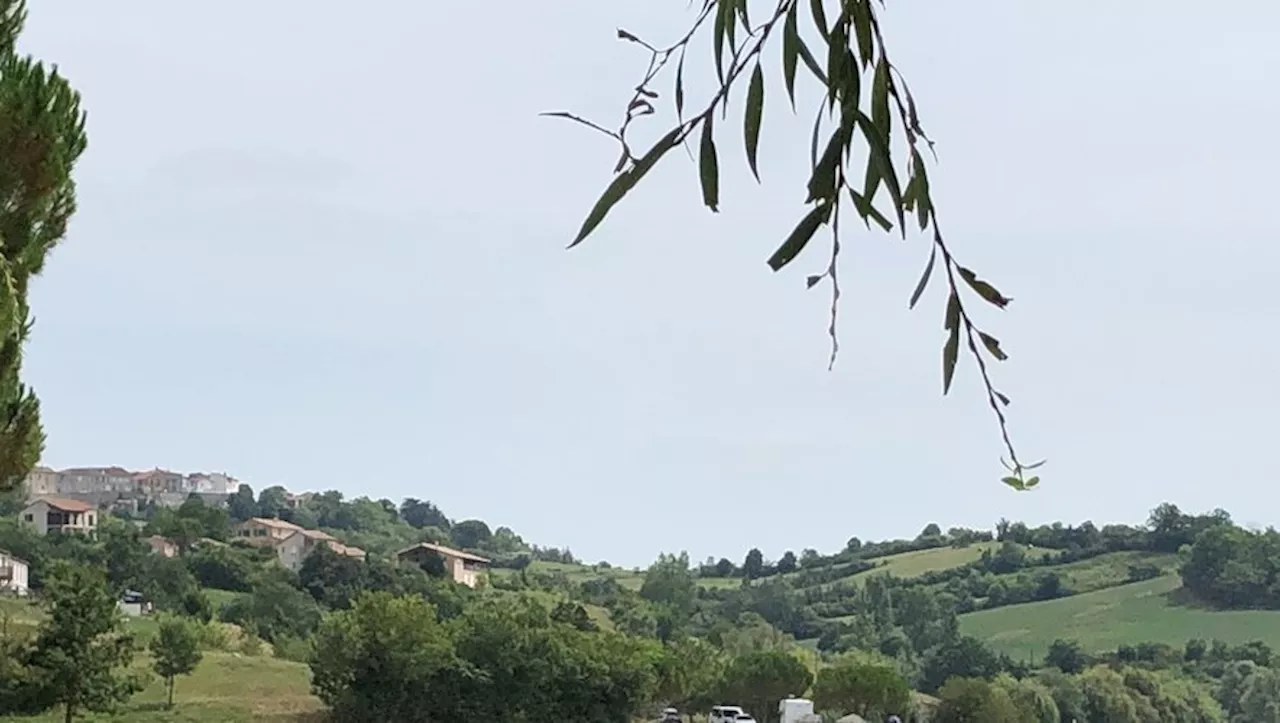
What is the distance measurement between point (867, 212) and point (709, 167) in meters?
0.14

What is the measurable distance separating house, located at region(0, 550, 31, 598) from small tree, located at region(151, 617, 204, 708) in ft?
41.8

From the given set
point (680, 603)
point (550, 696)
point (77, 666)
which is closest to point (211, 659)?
point (550, 696)

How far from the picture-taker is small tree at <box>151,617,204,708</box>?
3056 cm

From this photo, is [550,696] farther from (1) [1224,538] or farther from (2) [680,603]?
(1) [1224,538]

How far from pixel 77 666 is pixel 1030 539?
53.1 m

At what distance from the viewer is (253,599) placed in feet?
151

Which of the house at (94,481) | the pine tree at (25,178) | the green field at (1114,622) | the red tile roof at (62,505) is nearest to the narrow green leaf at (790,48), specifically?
the pine tree at (25,178)

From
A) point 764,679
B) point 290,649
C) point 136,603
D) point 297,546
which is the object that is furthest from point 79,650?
point 297,546

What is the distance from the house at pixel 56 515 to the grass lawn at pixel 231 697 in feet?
99.3

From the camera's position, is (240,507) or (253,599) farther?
(240,507)

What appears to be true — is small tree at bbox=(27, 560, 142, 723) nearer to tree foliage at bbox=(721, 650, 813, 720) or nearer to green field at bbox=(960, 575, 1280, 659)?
tree foliage at bbox=(721, 650, 813, 720)

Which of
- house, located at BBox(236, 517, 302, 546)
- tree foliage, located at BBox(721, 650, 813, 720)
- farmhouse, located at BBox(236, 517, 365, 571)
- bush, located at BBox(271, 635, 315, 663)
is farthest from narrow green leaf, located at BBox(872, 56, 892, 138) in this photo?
house, located at BBox(236, 517, 302, 546)

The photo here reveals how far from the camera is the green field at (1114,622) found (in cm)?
5112

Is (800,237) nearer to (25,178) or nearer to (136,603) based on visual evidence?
(25,178)
